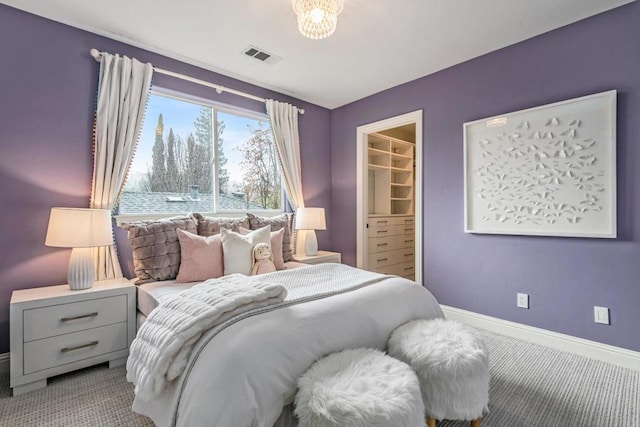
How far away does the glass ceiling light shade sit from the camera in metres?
1.93

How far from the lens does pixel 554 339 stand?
2473mm

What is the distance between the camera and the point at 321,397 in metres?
1.09

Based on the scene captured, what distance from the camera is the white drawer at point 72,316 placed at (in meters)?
1.91

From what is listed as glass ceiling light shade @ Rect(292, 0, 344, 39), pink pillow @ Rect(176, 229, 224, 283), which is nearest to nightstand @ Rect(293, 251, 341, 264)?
pink pillow @ Rect(176, 229, 224, 283)

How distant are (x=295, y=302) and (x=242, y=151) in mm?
2485

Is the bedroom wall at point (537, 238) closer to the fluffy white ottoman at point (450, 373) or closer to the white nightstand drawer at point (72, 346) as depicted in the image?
the fluffy white ottoman at point (450, 373)

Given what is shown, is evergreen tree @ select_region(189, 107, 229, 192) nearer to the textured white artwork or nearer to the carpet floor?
the carpet floor

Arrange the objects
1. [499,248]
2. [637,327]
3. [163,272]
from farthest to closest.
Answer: [499,248]
[163,272]
[637,327]

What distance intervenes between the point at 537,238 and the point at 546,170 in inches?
22.3

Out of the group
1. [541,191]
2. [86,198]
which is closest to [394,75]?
[541,191]

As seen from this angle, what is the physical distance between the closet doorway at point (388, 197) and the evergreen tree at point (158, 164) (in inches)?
90.1

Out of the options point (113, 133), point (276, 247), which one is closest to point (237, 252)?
point (276, 247)

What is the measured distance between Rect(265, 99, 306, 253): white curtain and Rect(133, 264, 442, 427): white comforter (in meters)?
2.23

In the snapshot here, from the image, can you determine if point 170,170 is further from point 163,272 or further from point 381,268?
point 381,268
